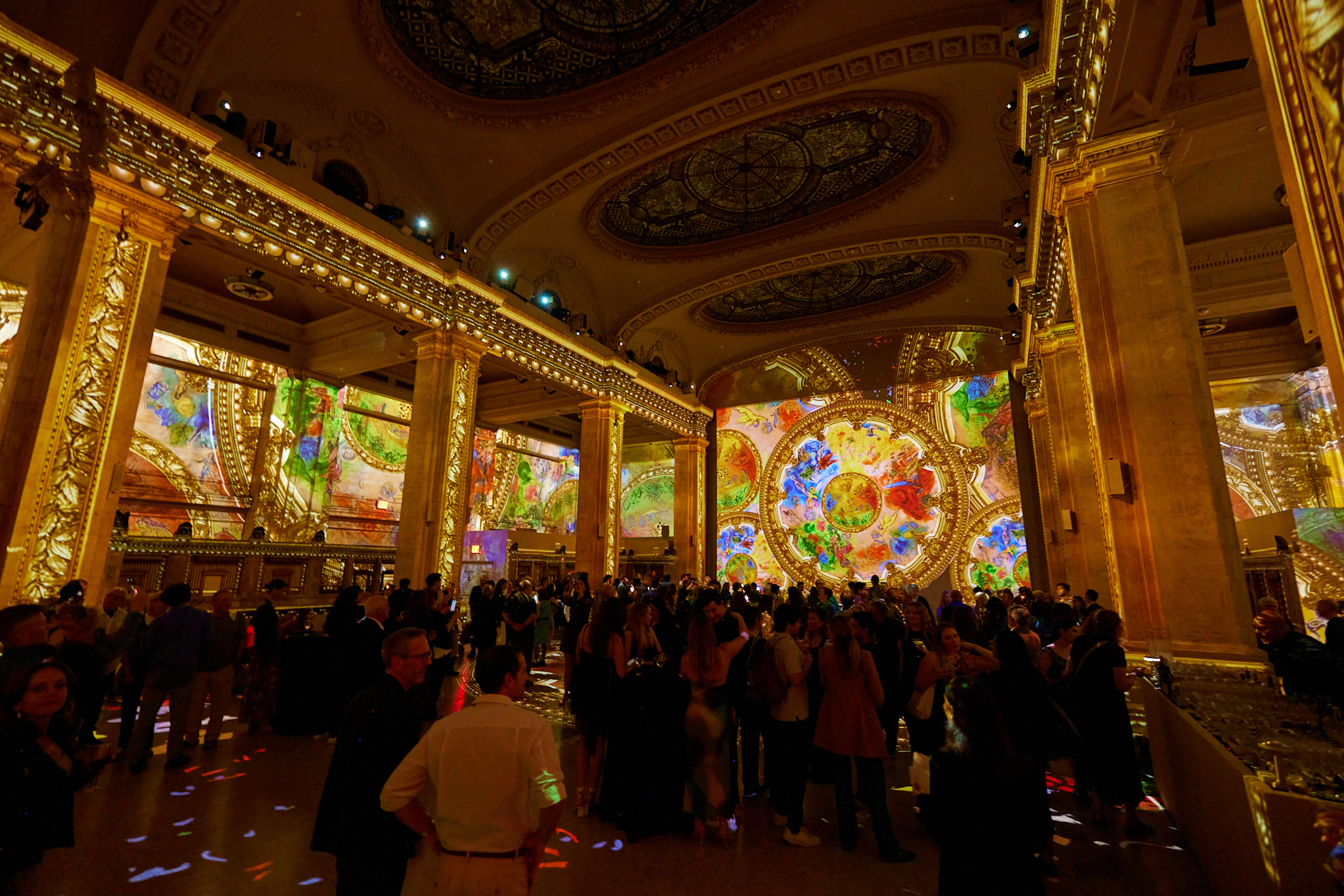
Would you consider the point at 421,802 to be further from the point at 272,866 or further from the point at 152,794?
the point at 152,794

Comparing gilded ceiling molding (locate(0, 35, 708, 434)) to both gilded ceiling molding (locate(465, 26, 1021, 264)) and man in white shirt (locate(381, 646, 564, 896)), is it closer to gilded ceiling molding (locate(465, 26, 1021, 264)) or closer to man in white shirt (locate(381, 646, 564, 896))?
gilded ceiling molding (locate(465, 26, 1021, 264))

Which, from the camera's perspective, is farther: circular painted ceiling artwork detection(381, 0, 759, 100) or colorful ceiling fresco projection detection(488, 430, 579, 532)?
colorful ceiling fresco projection detection(488, 430, 579, 532)

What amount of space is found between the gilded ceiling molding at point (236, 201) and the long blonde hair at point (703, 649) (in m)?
7.93

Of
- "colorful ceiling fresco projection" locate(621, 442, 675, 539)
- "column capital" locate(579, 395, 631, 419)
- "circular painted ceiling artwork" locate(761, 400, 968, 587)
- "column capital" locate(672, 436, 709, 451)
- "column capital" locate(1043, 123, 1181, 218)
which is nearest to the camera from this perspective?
"column capital" locate(1043, 123, 1181, 218)

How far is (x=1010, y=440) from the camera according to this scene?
618 inches

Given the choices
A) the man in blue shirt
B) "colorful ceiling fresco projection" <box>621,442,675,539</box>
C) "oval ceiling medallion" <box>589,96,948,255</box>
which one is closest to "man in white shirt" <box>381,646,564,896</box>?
the man in blue shirt

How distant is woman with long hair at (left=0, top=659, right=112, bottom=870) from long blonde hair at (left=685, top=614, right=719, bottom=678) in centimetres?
268

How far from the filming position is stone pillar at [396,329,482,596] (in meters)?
9.67

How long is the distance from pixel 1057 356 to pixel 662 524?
13.0m

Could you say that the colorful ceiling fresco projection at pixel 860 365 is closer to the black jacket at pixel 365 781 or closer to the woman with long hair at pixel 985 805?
the woman with long hair at pixel 985 805

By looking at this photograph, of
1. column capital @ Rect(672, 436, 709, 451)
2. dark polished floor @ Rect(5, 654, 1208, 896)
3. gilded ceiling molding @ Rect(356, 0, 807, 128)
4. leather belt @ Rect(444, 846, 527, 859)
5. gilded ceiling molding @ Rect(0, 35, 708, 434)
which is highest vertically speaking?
gilded ceiling molding @ Rect(356, 0, 807, 128)

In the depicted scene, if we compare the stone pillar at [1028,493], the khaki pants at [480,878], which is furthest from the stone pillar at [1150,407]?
the stone pillar at [1028,493]

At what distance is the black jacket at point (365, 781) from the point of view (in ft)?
6.85

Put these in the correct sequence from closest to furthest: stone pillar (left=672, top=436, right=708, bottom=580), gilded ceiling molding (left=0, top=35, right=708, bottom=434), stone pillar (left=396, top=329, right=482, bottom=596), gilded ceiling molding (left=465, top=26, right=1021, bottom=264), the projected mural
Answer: gilded ceiling molding (left=0, top=35, right=708, bottom=434), gilded ceiling molding (left=465, top=26, right=1021, bottom=264), stone pillar (left=396, top=329, right=482, bottom=596), the projected mural, stone pillar (left=672, top=436, right=708, bottom=580)
